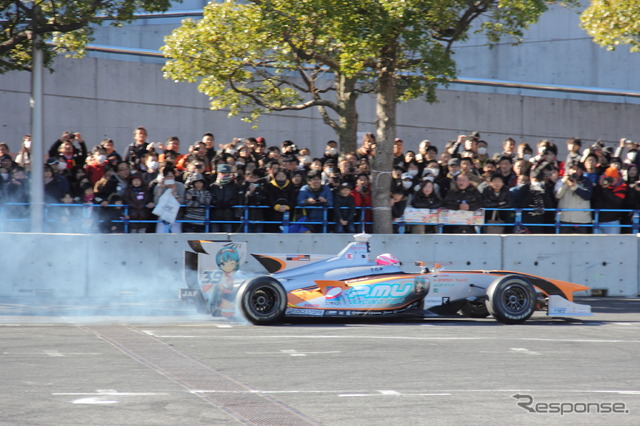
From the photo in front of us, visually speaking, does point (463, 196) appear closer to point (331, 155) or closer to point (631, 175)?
point (331, 155)

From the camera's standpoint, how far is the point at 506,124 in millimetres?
25203

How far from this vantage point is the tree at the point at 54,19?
16141 millimetres

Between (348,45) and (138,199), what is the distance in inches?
175

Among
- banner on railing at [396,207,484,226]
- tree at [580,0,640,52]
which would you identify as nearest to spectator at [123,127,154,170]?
banner on railing at [396,207,484,226]

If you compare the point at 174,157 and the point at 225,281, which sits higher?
the point at 174,157

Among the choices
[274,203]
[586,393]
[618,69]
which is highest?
[618,69]

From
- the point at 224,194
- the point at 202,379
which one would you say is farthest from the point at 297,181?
the point at 202,379

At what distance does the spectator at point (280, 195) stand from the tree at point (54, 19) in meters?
4.17

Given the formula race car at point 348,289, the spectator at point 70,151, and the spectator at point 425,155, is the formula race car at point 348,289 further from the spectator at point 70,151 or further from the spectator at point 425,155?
the spectator at point 70,151

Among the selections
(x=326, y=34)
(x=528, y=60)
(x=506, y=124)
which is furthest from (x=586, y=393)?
(x=528, y=60)

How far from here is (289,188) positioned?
15.6 m

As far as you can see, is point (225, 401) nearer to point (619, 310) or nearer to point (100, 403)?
point (100, 403)

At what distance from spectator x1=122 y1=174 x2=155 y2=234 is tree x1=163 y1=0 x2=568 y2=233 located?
12.1 feet

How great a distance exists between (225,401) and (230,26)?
11908mm
